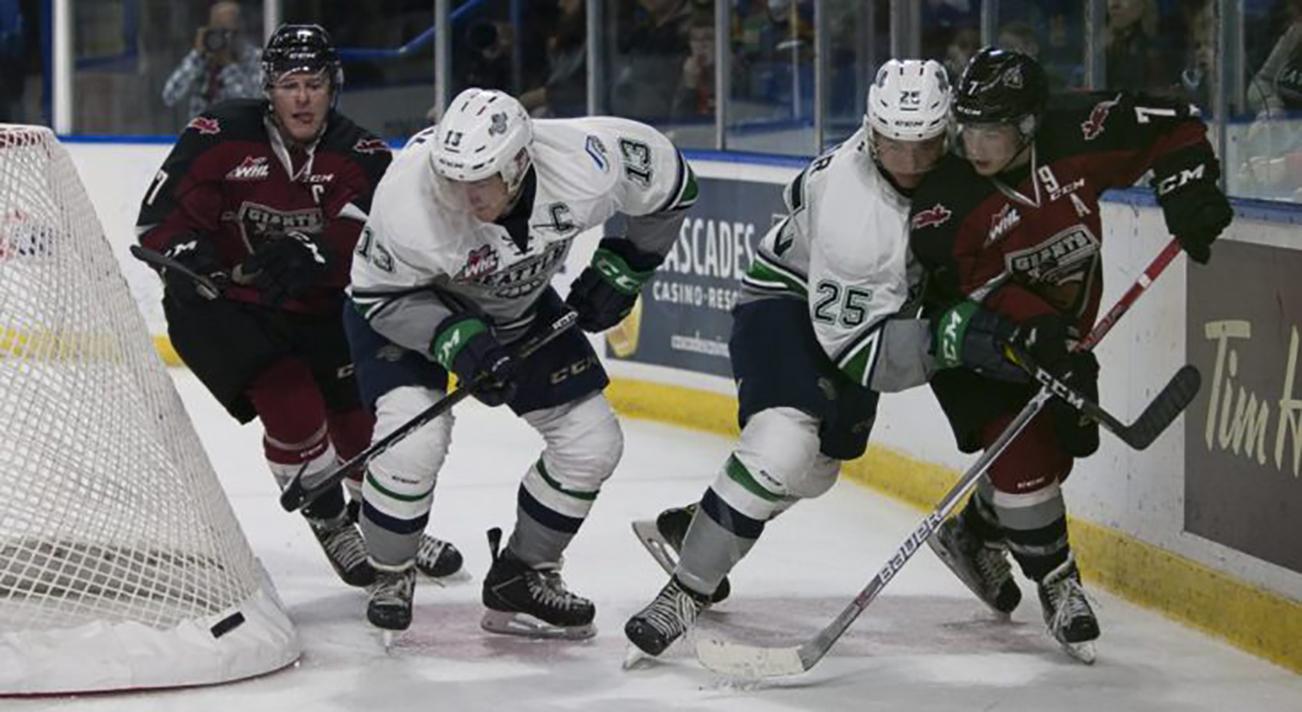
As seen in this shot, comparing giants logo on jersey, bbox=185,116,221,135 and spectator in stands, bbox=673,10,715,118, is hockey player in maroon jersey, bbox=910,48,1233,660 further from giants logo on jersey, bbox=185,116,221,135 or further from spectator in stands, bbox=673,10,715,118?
spectator in stands, bbox=673,10,715,118

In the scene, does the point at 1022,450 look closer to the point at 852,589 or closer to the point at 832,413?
the point at 832,413

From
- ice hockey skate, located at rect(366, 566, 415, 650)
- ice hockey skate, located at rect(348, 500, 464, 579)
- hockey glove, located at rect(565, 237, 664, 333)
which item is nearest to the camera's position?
ice hockey skate, located at rect(366, 566, 415, 650)

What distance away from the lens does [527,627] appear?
193 inches

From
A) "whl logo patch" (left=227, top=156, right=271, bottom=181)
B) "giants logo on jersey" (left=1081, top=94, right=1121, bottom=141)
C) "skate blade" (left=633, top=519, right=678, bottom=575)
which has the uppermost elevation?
A: "giants logo on jersey" (left=1081, top=94, right=1121, bottom=141)

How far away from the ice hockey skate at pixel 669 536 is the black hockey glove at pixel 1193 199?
47.4 inches

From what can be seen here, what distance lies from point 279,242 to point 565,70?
12.8ft

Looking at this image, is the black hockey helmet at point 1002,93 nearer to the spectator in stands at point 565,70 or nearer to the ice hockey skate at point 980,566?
the ice hockey skate at point 980,566

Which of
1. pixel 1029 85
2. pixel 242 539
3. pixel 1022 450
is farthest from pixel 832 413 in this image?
pixel 242 539

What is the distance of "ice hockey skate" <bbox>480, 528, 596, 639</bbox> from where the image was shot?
4852 mm

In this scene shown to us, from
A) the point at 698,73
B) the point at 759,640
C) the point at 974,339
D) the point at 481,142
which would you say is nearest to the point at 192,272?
the point at 481,142

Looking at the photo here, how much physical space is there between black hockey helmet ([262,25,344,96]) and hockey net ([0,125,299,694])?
44 centimetres

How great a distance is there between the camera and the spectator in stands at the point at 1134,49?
543cm

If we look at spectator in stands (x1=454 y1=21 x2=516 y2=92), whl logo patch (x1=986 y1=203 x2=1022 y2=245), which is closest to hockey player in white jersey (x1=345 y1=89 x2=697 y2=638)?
whl logo patch (x1=986 y1=203 x2=1022 y2=245)

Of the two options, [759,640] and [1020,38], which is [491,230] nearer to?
[759,640]
